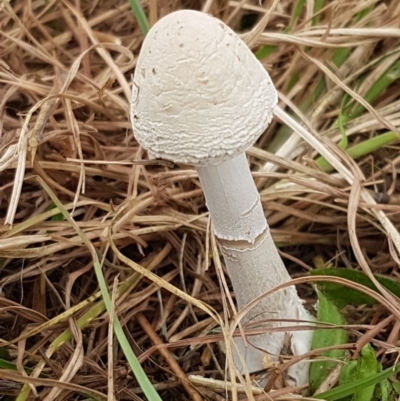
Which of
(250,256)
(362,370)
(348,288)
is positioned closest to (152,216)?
(250,256)

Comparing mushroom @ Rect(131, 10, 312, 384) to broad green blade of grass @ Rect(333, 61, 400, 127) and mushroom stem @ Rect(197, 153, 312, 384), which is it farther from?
broad green blade of grass @ Rect(333, 61, 400, 127)

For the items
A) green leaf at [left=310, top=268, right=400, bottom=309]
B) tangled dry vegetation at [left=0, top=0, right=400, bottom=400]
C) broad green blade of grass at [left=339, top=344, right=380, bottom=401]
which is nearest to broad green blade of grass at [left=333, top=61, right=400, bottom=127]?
tangled dry vegetation at [left=0, top=0, right=400, bottom=400]

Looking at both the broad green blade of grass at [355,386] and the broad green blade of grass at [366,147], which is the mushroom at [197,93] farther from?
the broad green blade of grass at [366,147]

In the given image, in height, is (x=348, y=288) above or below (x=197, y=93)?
below

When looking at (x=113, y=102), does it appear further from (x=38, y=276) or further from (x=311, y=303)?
(x=311, y=303)

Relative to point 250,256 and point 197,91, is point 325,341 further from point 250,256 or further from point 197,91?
point 197,91

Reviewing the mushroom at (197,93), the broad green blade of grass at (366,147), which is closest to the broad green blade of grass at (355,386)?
the mushroom at (197,93)

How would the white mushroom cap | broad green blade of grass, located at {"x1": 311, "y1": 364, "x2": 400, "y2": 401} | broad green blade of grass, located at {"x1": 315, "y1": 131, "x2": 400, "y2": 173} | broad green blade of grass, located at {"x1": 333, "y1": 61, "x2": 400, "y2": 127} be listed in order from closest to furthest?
the white mushroom cap
broad green blade of grass, located at {"x1": 311, "y1": 364, "x2": 400, "y2": 401}
broad green blade of grass, located at {"x1": 315, "y1": 131, "x2": 400, "y2": 173}
broad green blade of grass, located at {"x1": 333, "y1": 61, "x2": 400, "y2": 127}
